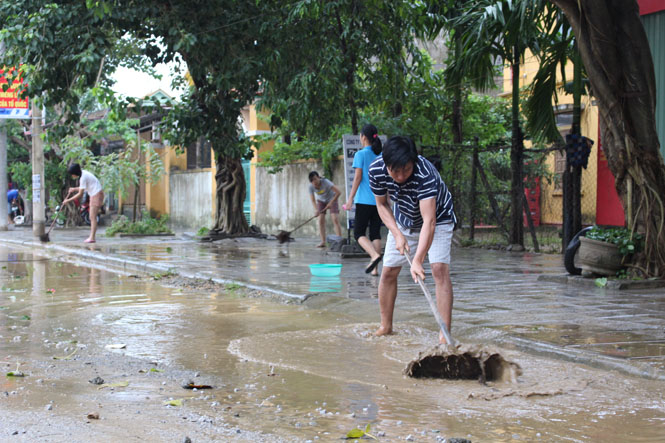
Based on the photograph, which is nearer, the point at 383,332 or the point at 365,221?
the point at 383,332

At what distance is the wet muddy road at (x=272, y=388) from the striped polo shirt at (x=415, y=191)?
981 millimetres

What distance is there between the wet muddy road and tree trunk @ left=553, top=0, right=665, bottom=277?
144 inches

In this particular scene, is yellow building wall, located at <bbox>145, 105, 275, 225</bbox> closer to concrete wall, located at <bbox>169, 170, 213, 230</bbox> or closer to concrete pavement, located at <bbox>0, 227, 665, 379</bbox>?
concrete wall, located at <bbox>169, 170, 213, 230</bbox>

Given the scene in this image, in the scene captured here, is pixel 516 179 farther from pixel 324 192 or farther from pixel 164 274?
pixel 164 274

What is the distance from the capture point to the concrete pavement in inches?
224

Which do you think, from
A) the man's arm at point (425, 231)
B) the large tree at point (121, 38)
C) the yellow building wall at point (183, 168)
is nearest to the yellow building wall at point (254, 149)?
the yellow building wall at point (183, 168)

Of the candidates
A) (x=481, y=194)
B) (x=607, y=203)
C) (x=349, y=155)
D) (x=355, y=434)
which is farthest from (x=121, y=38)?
(x=355, y=434)

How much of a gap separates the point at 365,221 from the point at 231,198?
1020 centimetres

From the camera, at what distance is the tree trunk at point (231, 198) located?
19.8m

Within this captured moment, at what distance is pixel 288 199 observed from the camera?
2231 cm

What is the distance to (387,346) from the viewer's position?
5969 millimetres

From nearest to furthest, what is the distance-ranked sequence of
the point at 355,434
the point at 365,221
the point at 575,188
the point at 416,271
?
the point at 355,434, the point at 416,271, the point at 365,221, the point at 575,188

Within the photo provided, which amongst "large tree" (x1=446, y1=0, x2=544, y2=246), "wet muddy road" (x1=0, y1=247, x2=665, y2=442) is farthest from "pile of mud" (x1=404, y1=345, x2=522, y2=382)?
"large tree" (x1=446, y1=0, x2=544, y2=246)

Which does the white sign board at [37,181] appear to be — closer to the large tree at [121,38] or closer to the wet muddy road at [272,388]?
the large tree at [121,38]
